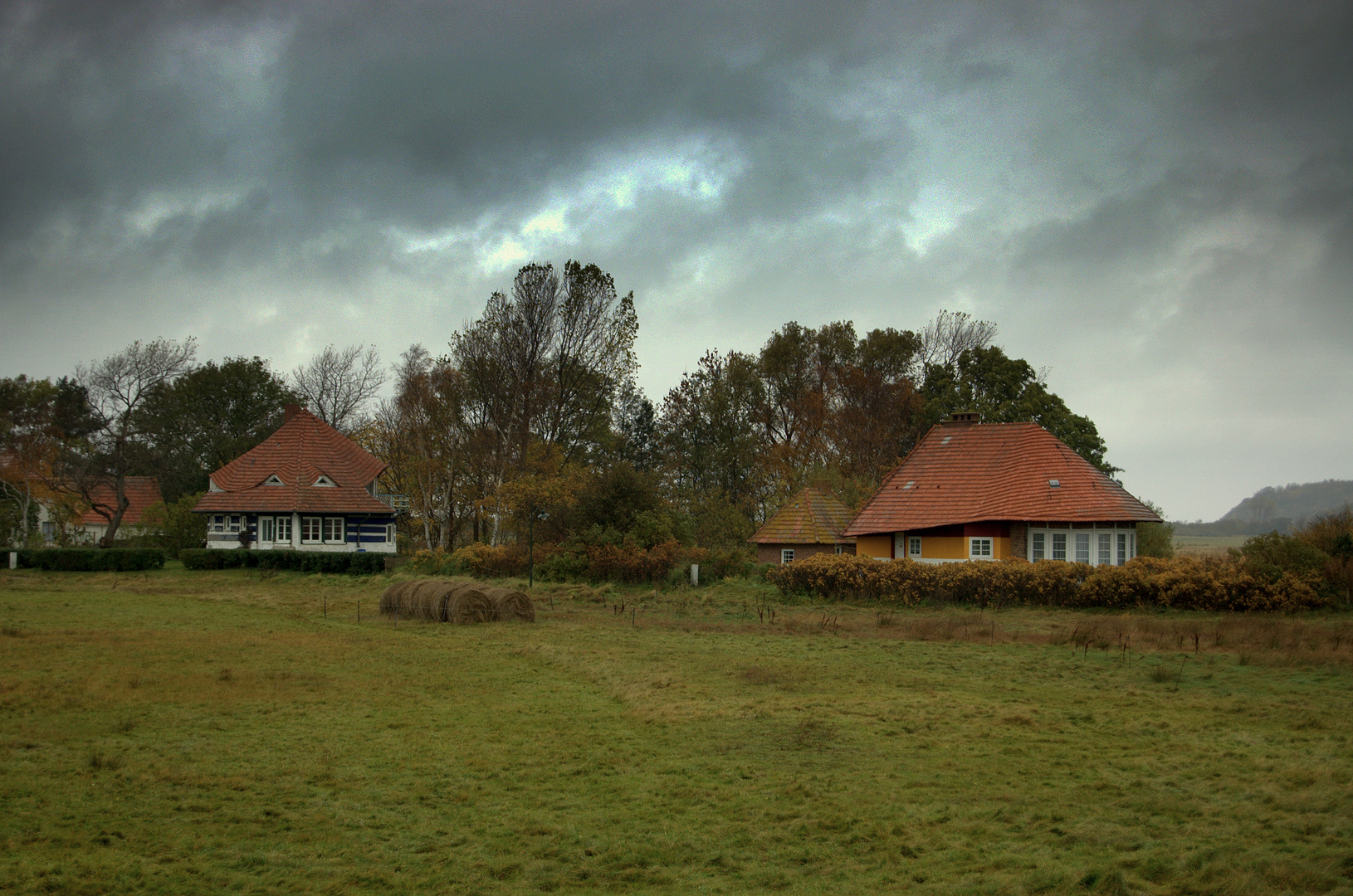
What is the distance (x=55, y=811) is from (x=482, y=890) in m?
4.15

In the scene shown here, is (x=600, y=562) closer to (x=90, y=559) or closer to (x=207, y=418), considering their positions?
(x=90, y=559)

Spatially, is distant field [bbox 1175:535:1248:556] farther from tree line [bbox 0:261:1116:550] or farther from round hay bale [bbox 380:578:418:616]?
round hay bale [bbox 380:578:418:616]

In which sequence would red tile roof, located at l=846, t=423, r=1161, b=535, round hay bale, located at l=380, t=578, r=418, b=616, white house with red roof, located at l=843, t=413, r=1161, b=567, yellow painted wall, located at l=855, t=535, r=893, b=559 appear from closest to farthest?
round hay bale, located at l=380, t=578, r=418, b=616, white house with red roof, located at l=843, t=413, r=1161, b=567, red tile roof, located at l=846, t=423, r=1161, b=535, yellow painted wall, located at l=855, t=535, r=893, b=559

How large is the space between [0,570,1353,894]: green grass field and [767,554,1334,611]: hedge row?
202 inches

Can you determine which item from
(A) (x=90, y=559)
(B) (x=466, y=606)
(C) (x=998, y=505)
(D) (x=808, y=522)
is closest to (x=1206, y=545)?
(D) (x=808, y=522)

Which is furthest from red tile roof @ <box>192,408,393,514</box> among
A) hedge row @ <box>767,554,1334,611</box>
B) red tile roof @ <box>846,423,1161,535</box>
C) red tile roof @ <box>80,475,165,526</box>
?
hedge row @ <box>767,554,1334,611</box>

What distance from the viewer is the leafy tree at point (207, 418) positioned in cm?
5547

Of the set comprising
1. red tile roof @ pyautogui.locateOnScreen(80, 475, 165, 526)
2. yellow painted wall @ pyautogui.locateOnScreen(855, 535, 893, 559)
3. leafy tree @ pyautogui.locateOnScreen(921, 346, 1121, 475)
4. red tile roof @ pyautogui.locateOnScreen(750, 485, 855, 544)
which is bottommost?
yellow painted wall @ pyautogui.locateOnScreen(855, 535, 893, 559)

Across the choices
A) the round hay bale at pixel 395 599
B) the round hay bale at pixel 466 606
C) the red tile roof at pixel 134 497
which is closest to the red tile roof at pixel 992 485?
the round hay bale at pixel 466 606

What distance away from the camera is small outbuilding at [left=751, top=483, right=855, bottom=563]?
40.5 meters

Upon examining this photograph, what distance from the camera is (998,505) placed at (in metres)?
33.5

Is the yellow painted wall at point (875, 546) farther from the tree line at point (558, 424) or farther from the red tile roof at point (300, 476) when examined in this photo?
the red tile roof at point (300, 476)

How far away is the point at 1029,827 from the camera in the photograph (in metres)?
7.94

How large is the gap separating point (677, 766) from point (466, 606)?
46.5 ft
